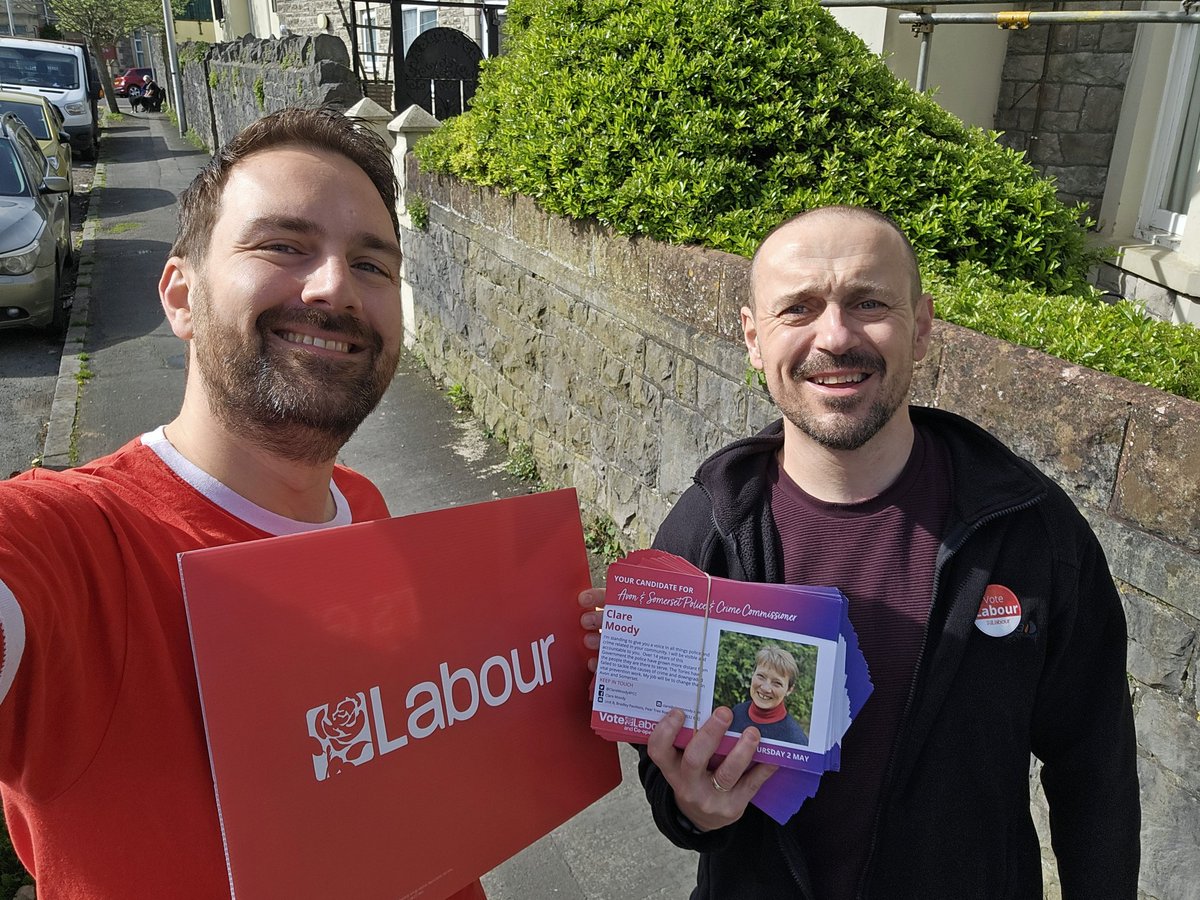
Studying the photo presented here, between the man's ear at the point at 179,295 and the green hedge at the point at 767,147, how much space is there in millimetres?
2730

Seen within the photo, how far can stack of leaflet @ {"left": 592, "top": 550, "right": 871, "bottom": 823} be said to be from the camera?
1.52 metres

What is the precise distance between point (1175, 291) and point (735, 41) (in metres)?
3.35

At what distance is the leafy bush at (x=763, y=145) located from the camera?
4.13 meters

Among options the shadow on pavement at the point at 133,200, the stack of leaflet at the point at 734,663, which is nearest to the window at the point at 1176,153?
the stack of leaflet at the point at 734,663

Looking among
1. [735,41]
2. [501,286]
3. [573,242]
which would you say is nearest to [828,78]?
[735,41]

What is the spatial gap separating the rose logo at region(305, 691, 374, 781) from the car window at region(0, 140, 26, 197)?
35.4 feet

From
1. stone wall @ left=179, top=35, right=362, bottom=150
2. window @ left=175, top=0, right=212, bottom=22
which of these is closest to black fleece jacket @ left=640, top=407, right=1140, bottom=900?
stone wall @ left=179, top=35, right=362, bottom=150

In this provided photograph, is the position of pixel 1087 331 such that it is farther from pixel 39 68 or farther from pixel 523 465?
pixel 39 68

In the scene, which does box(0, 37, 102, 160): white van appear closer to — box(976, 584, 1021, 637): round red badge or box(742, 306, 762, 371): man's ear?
box(742, 306, 762, 371): man's ear

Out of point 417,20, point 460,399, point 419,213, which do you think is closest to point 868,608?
point 460,399

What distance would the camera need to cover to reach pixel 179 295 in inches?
63.7

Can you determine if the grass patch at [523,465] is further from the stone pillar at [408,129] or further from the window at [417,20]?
the window at [417,20]

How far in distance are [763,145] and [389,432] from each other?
3768 millimetres

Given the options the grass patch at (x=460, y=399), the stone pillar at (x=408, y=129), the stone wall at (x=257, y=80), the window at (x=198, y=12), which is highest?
the window at (x=198, y=12)
